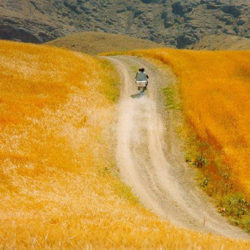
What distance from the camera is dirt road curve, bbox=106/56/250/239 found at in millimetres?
18047

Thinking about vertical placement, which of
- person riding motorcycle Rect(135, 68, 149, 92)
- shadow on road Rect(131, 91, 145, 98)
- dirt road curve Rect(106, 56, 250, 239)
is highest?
person riding motorcycle Rect(135, 68, 149, 92)

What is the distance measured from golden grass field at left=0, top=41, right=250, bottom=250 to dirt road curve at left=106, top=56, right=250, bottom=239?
111 centimetres

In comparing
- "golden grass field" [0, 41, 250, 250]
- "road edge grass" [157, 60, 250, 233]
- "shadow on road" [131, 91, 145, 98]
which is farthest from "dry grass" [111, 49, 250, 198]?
"golden grass field" [0, 41, 250, 250]

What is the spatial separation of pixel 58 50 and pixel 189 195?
40.4m

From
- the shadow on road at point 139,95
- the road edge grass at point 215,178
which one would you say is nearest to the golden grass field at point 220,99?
the road edge grass at point 215,178

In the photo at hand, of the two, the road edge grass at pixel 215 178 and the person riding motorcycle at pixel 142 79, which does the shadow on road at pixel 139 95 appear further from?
the road edge grass at pixel 215 178

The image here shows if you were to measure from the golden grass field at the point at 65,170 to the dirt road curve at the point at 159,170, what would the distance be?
1.11m

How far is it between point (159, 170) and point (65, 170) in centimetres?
650

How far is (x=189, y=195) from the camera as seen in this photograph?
20828 mm

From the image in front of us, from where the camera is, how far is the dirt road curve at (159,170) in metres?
18.0

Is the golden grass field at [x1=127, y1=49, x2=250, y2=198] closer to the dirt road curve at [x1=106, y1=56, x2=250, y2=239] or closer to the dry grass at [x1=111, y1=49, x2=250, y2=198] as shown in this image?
the dry grass at [x1=111, y1=49, x2=250, y2=198]

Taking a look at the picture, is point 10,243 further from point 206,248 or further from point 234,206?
point 234,206

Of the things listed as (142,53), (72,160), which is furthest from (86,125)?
(142,53)

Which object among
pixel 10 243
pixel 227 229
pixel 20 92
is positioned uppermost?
pixel 10 243
